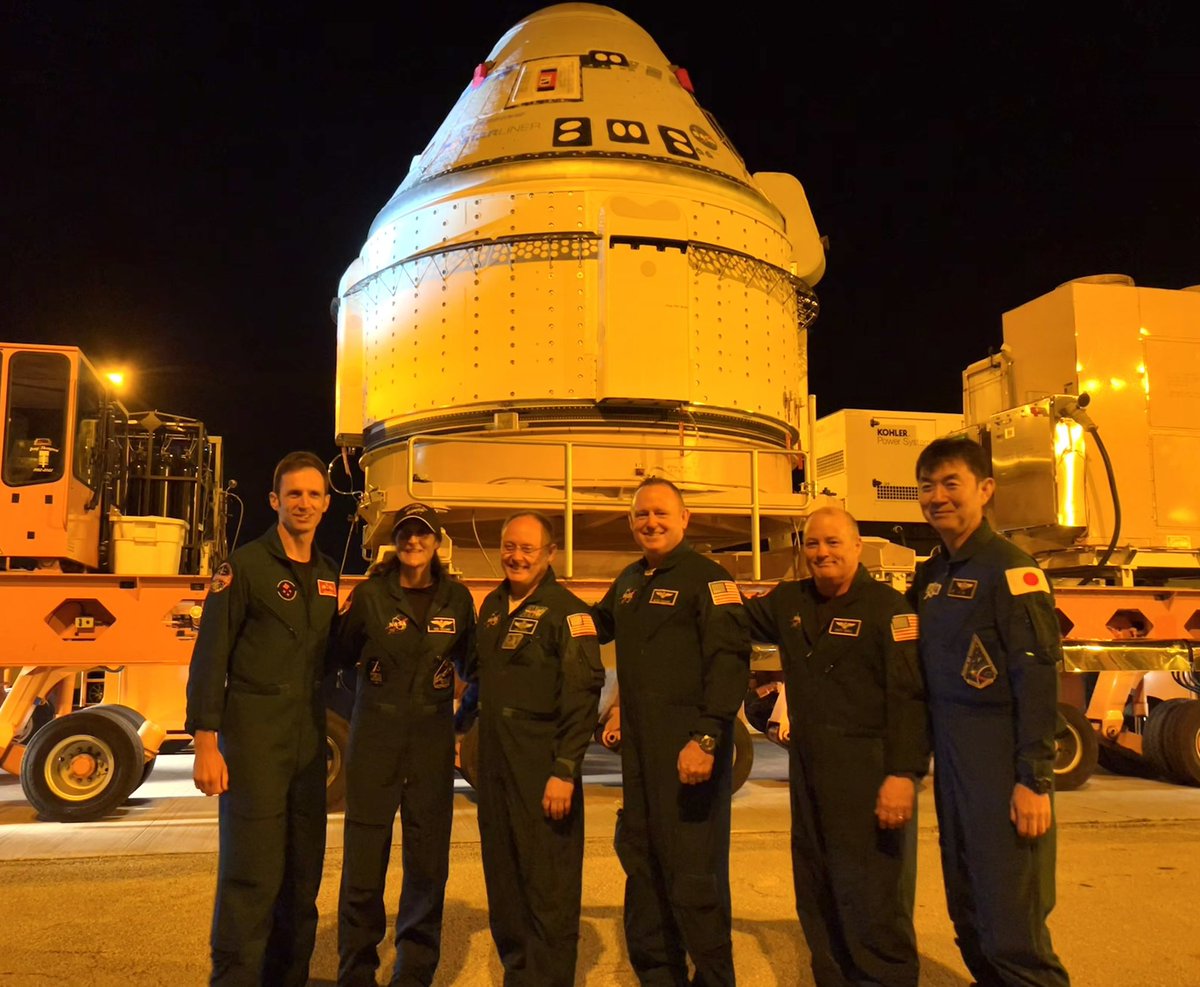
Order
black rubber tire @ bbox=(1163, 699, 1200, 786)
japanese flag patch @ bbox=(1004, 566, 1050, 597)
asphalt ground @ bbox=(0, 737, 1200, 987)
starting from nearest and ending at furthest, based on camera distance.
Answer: japanese flag patch @ bbox=(1004, 566, 1050, 597), asphalt ground @ bbox=(0, 737, 1200, 987), black rubber tire @ bbox=(1163, 699, 1200, 786)

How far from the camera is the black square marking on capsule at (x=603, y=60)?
9.89 metres

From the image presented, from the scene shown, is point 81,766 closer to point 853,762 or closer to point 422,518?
point 422,518

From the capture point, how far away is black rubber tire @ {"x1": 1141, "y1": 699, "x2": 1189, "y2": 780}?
891 cm

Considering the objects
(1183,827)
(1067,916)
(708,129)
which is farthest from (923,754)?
(708,129)

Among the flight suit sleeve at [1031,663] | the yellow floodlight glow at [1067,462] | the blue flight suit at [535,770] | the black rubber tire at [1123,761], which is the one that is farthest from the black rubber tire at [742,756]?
the flight suit sleeve at [1031,663]

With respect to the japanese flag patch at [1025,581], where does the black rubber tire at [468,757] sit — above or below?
below

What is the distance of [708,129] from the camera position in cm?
1009

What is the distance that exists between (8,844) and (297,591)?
4.18 m

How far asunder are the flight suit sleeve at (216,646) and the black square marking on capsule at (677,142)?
23.1 ft

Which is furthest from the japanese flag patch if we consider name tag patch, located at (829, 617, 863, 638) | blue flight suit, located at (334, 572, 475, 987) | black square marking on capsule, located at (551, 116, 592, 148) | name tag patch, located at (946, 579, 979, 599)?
black square marking on capsule, located at (551, 116, 592, 148)

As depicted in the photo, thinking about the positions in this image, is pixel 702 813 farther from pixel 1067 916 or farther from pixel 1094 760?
pixel 1094 760

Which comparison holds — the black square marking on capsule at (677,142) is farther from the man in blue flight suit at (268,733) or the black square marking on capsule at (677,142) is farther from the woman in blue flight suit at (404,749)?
the man in blue flight suit at (268,733)

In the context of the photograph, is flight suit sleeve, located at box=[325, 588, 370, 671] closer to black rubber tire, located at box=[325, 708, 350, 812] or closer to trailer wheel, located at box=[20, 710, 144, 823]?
black rubber tire, located at box=[325, 708, 350, 812]

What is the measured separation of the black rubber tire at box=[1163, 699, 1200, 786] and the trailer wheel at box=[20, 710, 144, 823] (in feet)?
28.8
